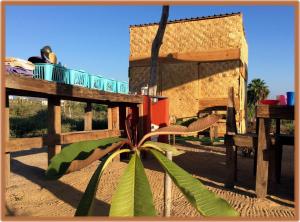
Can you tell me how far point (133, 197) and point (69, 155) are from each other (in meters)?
0.51

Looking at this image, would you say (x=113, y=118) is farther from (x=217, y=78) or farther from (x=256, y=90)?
(x=256, y=90)

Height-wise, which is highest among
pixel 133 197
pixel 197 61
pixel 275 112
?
pixel 197 61

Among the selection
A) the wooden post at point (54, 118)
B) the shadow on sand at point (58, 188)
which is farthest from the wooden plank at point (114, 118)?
the wooden post at point (54, 118)

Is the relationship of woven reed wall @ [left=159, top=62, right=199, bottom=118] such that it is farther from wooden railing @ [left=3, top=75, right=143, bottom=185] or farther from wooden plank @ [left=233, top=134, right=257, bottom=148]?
wooden plank @ [left=233, top=134, right=257, bottom=148]

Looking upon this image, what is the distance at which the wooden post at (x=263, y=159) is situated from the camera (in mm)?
5868

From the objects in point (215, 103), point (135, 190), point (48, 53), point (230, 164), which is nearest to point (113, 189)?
point (230, 164)

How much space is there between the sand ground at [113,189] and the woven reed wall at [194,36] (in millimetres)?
8290

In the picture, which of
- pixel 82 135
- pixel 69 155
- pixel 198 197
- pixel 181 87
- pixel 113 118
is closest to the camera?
pixel 198 197

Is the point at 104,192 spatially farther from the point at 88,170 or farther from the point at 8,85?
the point at 8,85

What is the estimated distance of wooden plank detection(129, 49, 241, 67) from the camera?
15852 mm

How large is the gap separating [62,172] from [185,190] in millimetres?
607

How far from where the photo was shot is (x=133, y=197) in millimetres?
1211

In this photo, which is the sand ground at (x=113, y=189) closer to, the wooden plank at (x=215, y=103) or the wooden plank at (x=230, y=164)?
the wooden plank at (x=230, y=164)

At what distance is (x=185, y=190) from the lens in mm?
1185
